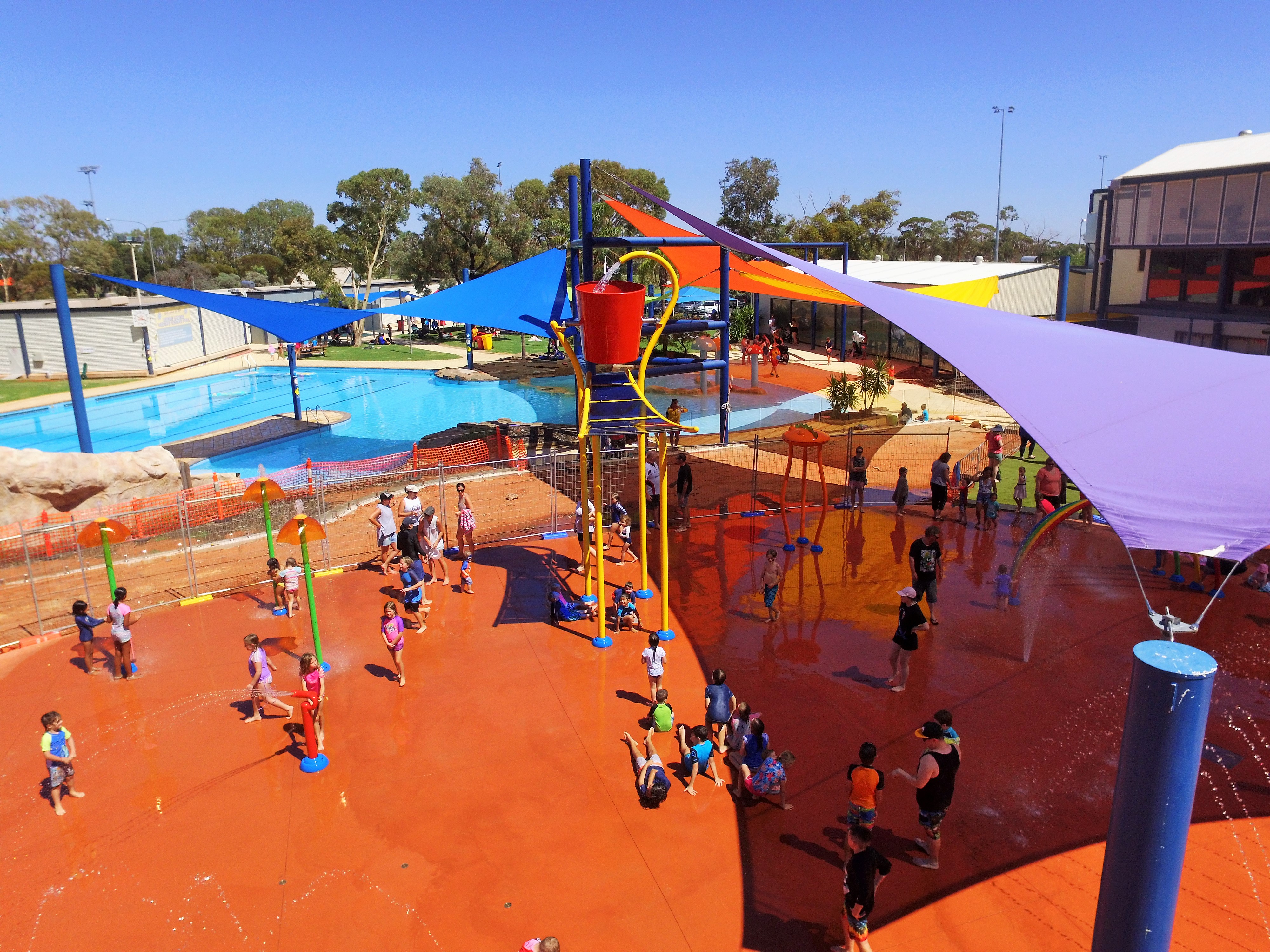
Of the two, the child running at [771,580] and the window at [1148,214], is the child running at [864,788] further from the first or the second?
the window at [1148,214]

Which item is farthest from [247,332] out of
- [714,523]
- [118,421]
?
[714,523]

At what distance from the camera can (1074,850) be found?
713cm

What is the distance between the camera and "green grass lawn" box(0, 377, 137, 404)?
33.5 metres

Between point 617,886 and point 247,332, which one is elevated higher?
point 247,332

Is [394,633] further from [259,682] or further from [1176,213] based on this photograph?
[1176,213]

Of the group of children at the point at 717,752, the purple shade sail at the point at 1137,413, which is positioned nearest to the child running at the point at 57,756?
the group of children at the point at 717,752

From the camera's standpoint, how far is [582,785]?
320 inches

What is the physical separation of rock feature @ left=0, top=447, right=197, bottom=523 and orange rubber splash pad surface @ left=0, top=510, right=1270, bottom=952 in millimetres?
5944

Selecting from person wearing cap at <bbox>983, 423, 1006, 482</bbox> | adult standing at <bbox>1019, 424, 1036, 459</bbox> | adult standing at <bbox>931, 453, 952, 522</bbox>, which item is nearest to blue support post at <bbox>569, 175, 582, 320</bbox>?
adult standing at <bbox>931, 453, 952, 522</bbox>

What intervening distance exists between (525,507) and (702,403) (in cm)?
1242

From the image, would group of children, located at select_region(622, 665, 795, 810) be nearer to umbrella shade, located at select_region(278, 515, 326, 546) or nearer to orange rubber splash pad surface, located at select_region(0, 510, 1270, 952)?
orange rubber splash pad surface, located at select_region(0, 510, 1270, 952)

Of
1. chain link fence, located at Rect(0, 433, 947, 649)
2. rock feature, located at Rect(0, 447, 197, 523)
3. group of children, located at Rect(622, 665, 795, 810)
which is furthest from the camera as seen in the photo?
rock feature, located at Rect(0, 447, 197, 523)

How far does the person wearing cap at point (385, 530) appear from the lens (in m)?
13.6

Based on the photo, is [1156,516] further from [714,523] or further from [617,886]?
A: [714,523]
